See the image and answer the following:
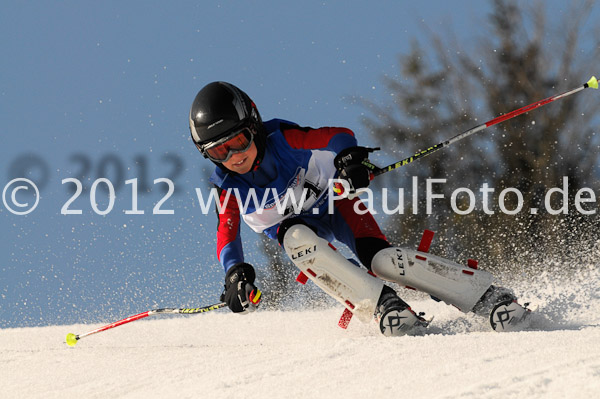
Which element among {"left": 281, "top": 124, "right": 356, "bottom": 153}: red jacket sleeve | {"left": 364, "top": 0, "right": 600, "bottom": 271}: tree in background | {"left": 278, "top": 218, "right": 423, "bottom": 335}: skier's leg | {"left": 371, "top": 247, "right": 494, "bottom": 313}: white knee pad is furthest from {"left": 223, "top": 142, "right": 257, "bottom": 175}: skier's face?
{"left": 364, "top": 0, "right": 600, "bottom": 271}: tree in background

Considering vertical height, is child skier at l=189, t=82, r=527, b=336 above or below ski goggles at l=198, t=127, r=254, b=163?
below

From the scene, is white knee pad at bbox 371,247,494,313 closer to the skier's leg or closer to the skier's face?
the skier's leg

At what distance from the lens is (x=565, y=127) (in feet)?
45.5

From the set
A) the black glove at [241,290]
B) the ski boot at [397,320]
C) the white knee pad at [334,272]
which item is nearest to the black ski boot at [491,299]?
the ski boot at [397,320]

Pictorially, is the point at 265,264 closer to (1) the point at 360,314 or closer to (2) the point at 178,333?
(2) the point at 178,333

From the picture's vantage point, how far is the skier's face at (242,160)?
4.03 m

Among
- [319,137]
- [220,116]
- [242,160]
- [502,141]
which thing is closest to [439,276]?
[319,137]

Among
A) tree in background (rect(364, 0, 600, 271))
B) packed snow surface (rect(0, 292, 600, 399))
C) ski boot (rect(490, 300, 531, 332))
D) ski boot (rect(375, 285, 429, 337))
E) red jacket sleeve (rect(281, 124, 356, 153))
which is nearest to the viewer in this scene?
packed snow surface (rect(0, 292, 600, 399))

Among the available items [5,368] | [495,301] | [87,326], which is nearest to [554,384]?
[495,301]

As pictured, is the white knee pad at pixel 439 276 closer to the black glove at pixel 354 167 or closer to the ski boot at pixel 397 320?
the ski boot at pixel 397 320

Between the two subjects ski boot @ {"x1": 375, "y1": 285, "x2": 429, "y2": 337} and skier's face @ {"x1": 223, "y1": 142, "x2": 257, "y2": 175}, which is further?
skier's face @ {"x1": 223, "y1": 142, "x2": 257, "y2": 175}

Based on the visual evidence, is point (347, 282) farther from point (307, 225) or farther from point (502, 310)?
point (502, 310)

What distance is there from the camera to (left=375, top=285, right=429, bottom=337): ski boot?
3.82 metres

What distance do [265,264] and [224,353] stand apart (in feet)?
35.6
